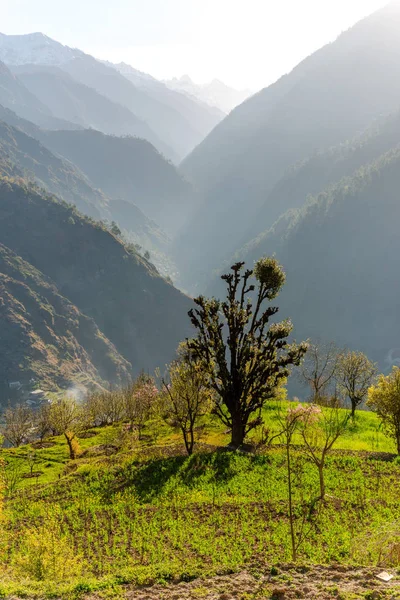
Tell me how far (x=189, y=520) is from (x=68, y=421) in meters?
33.6

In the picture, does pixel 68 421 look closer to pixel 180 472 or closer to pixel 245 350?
pixel 180 472

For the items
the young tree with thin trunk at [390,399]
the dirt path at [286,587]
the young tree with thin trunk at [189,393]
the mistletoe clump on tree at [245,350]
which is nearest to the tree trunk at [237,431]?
the mistletoe clump on tree at [245,350]

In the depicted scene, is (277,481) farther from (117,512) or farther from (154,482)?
(117,512)

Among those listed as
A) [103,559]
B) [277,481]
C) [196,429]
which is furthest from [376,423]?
[103,559]

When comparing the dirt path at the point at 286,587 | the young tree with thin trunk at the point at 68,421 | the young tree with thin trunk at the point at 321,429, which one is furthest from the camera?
the young tree with thin trunk at the point at 68,421

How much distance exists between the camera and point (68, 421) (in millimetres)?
47844

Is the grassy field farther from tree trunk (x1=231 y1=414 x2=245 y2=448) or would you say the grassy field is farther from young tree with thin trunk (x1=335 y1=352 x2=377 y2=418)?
young tree with thin trunk (x1=335 y1=352 x2=377 y2=418)

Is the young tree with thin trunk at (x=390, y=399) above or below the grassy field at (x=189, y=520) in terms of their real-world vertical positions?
above

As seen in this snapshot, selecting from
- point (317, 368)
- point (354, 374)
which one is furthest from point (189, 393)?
point (354, 374)

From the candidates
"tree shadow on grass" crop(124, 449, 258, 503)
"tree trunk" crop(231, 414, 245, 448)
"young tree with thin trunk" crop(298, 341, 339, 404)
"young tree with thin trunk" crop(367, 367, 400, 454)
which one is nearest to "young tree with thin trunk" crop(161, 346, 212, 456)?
"tree trunk" crop(231, 414, 245, 448)

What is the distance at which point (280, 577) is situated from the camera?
1070cm

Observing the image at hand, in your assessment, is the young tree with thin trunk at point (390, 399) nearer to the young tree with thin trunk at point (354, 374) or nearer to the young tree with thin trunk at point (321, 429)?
the young tree with thin trunk at point (321, 429)

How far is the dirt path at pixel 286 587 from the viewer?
372 inches

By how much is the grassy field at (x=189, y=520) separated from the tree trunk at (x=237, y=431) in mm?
1706
